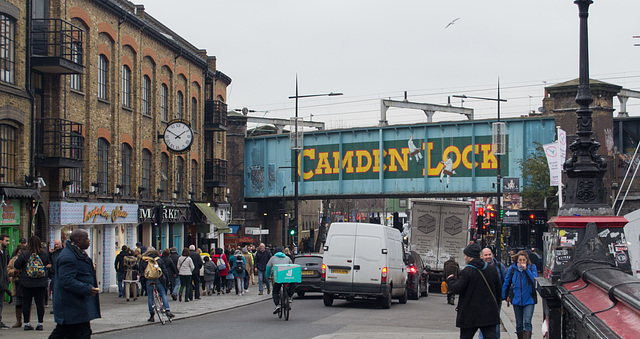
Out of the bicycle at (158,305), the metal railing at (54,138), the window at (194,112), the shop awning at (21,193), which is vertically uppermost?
the window at (194,112)

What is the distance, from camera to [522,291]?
43.4ft

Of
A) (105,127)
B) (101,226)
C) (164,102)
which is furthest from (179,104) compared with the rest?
(101,226)

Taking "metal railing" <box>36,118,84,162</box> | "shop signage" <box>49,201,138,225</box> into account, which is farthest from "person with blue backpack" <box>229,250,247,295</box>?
"metal railing" <box>36,118,84,162</box>

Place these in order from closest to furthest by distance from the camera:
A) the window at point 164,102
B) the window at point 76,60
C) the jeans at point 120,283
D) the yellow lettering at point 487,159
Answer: the window at point 76,60, the jeans at point 120,283, the window at point 164,102, the yellow lettering at point 487,159

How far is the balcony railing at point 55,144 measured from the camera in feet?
80.5

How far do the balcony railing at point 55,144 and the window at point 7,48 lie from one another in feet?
6.78

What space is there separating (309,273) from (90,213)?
7.68 m

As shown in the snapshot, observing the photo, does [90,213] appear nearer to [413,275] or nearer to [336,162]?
[413,275]

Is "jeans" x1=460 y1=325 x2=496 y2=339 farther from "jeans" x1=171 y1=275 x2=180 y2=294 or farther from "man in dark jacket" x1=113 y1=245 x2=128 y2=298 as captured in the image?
"man in dark jacket" x1=113 y1=245 x2=128 y2=298

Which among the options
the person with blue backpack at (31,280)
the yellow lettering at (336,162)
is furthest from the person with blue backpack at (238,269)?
the yellow lettering at (336,162)

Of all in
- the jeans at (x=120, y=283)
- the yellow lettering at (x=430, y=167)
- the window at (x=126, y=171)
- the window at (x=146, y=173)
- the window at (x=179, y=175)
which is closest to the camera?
the jeans at (x=120, y=283)

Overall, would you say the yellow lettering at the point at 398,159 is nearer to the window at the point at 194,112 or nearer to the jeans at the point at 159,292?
the window at the point at 194,112

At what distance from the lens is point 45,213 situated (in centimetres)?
2520

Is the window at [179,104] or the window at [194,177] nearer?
the window at [179,104]
